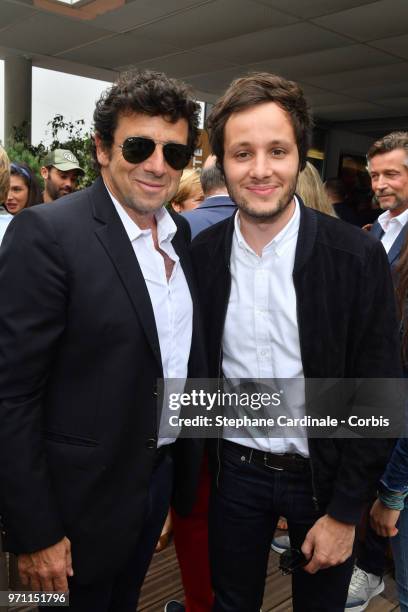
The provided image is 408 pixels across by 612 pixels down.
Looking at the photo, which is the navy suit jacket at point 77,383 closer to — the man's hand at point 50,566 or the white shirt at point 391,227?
the man's hand at point 50,566

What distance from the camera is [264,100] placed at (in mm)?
1530

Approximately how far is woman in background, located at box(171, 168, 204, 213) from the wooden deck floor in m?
2.34

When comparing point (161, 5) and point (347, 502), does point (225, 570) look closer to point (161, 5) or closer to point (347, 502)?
point (347, 502)

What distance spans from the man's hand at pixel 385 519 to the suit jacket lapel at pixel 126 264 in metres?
0.94

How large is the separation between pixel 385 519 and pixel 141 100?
1542 millimetres

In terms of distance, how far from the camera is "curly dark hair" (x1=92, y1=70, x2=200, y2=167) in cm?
148

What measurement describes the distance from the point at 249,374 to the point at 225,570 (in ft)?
2.17

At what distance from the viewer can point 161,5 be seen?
16.7 ft

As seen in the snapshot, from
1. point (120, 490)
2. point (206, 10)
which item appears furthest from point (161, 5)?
point (120, 490)

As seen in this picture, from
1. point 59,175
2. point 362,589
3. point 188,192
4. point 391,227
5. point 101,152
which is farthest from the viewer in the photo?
point 59,175

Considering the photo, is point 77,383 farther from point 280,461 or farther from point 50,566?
point 280,461

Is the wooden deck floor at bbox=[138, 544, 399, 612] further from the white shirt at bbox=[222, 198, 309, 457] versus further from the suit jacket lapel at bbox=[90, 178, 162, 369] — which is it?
the suit jacket lapel at bbox=[90, 178, 162, 369]

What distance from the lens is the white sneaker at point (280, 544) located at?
2.91 metres

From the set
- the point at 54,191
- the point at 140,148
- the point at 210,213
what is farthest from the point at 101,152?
the point at 54,191
